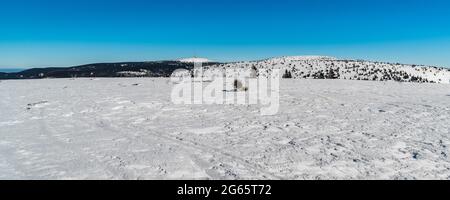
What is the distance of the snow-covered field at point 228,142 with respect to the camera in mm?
7977

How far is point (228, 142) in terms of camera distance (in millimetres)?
10578

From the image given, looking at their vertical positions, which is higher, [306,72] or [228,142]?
[306,72]

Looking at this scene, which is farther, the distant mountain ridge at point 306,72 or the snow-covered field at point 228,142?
the distant mountain ridge at point 306,72

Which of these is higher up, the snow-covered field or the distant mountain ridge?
the distant mountain ridge

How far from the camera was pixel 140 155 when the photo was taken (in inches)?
364

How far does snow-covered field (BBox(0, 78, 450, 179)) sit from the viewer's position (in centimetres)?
798

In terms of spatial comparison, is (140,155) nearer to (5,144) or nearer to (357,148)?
(5,144)

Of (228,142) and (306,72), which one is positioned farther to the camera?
(306,72)

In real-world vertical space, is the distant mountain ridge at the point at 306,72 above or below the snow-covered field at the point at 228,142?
above

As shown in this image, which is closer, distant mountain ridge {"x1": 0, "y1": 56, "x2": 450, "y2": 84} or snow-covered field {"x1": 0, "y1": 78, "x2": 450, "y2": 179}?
snow-covered field {"x1": 0, "y1": 78, "x2": 450, "y2": 179}
